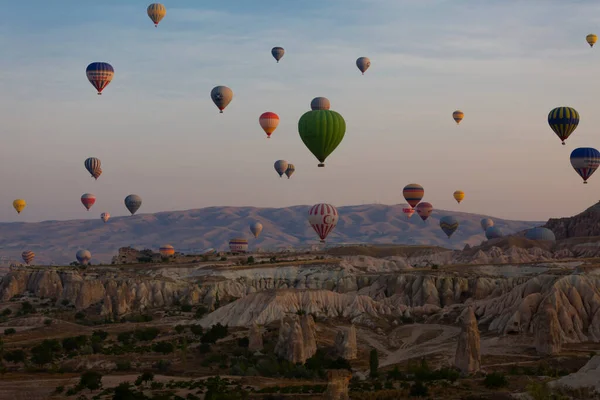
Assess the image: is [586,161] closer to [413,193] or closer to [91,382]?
[413,193]

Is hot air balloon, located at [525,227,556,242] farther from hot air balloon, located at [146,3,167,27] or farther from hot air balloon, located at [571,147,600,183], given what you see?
hot air balloon, located at [146,3,167,27]

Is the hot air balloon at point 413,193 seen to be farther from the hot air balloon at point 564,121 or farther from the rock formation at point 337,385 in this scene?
the rock formation at point 337,385

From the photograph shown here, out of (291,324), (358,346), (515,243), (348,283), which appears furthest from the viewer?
(515,243)

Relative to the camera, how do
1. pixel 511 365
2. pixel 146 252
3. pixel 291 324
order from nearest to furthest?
pixel 511 365 < pixel 291 324 < pixel 146 252

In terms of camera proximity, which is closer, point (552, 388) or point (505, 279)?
point (552, 388)

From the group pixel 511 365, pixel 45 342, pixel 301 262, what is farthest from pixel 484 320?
pixel 301 262

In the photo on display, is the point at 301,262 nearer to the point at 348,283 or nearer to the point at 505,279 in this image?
the point at 348,283
